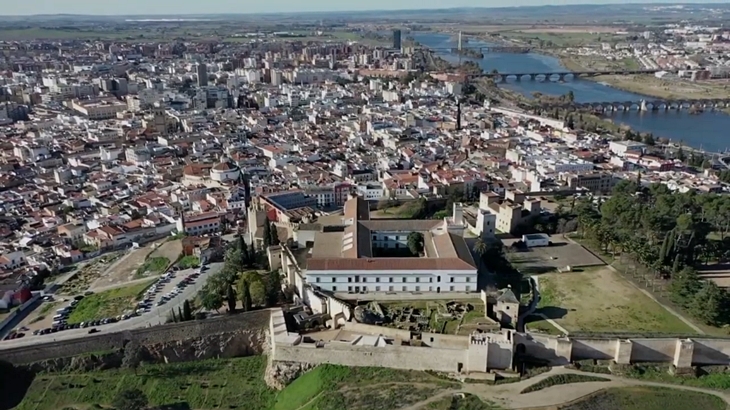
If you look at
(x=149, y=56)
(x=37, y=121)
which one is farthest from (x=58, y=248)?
(x=149, y=56)

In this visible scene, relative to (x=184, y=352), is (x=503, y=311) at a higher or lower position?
higher

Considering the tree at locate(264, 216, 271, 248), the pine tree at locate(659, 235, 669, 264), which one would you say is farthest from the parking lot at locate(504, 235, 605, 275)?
the tree at locate(264, 216, 271, 248)

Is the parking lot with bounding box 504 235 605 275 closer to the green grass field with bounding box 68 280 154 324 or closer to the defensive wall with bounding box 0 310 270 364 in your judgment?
the defensive wall with bounding box 0 310 270 364

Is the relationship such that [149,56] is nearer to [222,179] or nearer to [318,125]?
[318,125]

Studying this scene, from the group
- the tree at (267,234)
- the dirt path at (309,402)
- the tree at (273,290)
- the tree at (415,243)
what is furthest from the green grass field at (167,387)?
the tree at (415,243)

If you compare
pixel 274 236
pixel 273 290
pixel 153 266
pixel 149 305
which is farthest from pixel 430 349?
pixel 153 266

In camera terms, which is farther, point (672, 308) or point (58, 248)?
point (58, 248)

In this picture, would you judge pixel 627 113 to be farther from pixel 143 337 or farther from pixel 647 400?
pixel 143 337
